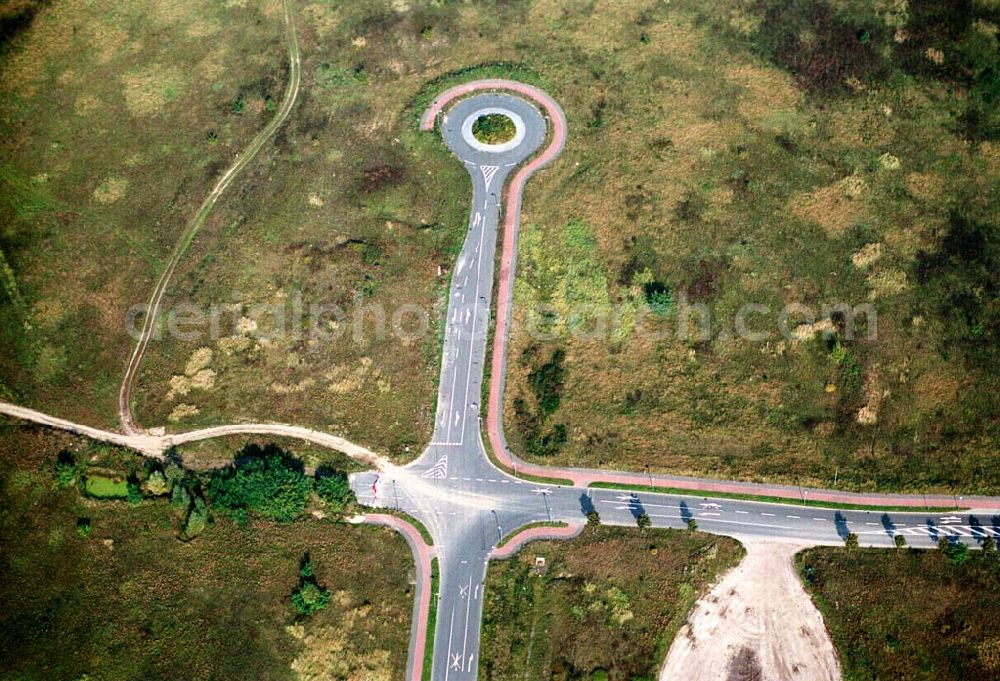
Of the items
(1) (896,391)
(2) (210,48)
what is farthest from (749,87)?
(2) (210,48)

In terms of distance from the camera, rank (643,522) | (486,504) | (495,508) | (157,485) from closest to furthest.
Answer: (643,522) → (157,485) → (495,508) → (486,504)

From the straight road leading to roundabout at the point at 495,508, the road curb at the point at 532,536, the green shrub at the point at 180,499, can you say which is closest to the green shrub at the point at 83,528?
the green shrub at the point at 180,499

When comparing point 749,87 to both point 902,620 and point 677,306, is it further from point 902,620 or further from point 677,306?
point 902,620

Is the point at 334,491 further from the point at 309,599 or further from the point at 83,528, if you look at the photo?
the point at 83,528

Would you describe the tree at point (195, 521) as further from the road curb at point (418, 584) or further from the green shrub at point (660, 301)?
the green shrub at point (660, 301)

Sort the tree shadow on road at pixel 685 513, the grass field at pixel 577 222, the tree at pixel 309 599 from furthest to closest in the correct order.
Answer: the grass field at pixel 577 222
the tree shadow on road at pixel 685 513
the tree at pixel 309 599

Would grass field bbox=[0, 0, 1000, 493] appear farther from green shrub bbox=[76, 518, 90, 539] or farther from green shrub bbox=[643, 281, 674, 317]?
green shrub bbox=[76, 518, 90, 539]

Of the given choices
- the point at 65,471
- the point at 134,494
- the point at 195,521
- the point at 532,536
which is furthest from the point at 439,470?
the point at 65,471

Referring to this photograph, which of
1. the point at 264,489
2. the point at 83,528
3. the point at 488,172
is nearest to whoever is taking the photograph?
the point at 83,528
